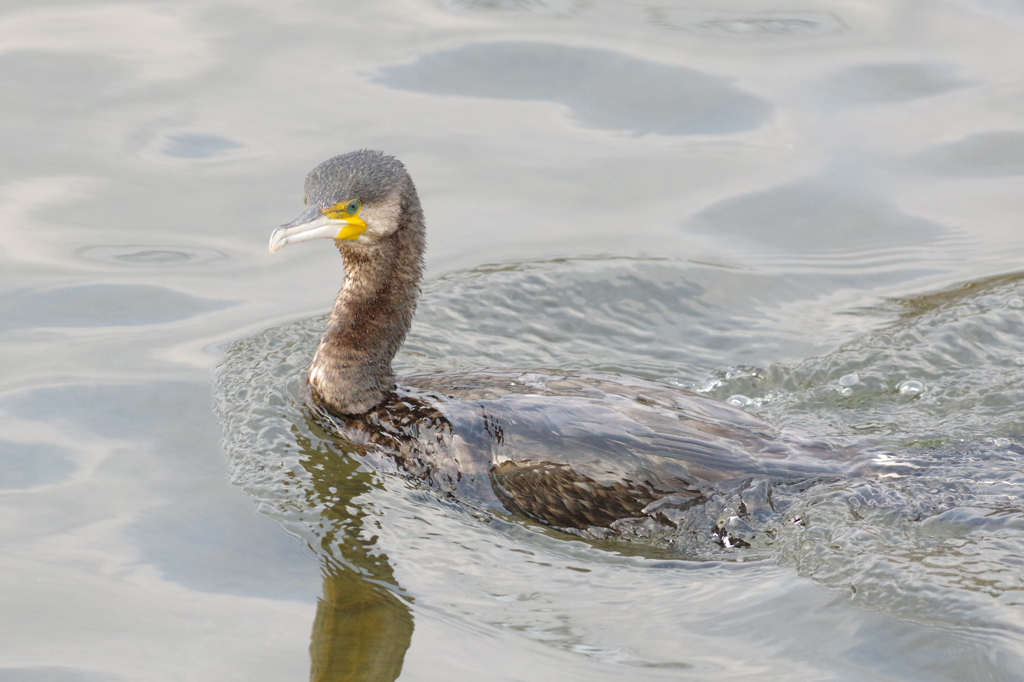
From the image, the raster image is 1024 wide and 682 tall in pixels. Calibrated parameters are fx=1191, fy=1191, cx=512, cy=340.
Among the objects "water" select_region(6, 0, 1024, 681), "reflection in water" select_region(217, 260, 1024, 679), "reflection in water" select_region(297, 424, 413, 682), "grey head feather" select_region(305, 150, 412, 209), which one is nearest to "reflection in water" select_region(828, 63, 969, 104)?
"water" select_region(6, 0, 1024, 681)

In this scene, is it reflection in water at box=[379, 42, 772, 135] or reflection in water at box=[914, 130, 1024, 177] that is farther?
reflection in water at box=[379, 42, 772, 135]

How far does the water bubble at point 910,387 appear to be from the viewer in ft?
20.4

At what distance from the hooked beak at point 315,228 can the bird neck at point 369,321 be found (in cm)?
17

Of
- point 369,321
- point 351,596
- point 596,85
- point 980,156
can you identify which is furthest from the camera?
point 596,85

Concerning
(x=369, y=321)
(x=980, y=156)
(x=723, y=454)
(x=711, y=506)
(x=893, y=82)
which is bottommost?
(x=711, y=506)

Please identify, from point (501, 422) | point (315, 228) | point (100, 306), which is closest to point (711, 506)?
point (501, 422)

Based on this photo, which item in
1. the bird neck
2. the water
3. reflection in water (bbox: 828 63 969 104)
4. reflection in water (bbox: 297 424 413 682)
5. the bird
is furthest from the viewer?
reflection in water (bbox: 828 63 969 104)

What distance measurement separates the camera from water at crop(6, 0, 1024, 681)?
4.46 m

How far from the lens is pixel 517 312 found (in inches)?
279

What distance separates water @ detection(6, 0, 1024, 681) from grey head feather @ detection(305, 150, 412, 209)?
1.17 meters

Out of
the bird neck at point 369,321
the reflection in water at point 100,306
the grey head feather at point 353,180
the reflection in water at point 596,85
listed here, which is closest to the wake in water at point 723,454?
the bird neck at point 369,321

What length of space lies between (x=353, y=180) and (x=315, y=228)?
286 millimetres

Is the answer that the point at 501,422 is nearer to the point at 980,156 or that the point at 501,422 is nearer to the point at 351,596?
the point at 351,596

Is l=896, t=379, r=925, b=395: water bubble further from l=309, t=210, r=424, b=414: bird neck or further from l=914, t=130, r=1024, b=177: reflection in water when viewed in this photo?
l=914, t=130, r=1024, b=177: reflection in water
